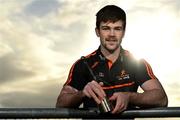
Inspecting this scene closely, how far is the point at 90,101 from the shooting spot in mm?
3871

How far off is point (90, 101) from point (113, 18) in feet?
2.79

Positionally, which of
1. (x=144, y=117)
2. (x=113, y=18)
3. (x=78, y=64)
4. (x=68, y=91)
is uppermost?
(x=113, y=18)

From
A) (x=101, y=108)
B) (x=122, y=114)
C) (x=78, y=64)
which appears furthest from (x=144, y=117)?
(x=78, y=64)

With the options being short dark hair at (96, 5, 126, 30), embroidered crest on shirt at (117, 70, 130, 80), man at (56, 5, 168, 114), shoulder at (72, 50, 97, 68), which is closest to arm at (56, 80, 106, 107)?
man at (56, 5, 168, 114)

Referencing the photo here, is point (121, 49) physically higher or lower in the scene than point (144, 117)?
higher

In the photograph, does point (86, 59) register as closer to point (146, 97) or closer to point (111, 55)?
point (111, 55)

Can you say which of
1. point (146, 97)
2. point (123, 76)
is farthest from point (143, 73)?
point (146, 97)

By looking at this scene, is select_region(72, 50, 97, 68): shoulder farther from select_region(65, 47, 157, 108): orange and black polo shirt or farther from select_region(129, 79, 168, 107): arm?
select_region(129, 79, 168, 107): arm

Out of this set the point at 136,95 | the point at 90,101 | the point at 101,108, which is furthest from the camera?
the point at 90,101

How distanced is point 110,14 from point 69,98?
0.95 m

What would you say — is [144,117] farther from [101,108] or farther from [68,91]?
[68,91]

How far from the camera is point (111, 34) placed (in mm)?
3928

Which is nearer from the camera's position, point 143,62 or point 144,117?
point 144,117

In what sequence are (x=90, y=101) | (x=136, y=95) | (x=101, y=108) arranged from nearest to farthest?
(x=101, y=108)
(x=136, y=95)
(x=90, y=101)
